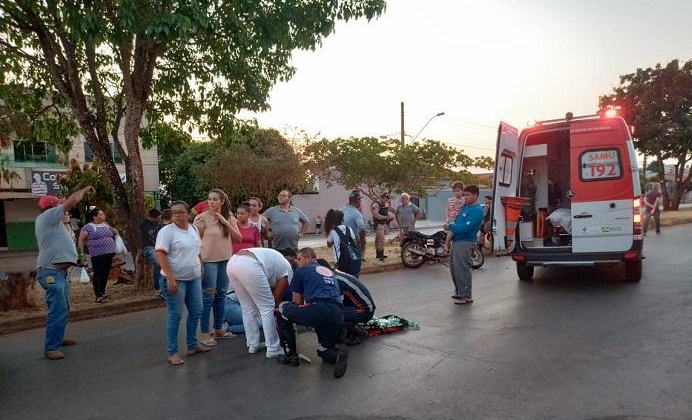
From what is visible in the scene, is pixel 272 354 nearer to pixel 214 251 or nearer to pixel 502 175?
pixel 214 251

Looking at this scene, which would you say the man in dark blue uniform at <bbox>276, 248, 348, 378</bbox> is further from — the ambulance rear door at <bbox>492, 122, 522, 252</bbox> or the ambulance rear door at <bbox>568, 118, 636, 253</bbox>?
the ambulance rear door at <bbox>568, 118, 636, 253</bbox>

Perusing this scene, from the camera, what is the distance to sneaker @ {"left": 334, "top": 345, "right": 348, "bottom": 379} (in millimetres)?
4535

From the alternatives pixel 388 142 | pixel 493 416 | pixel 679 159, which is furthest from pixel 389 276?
pixel 679 159

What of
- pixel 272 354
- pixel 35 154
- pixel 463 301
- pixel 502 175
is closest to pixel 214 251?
pixel 272 354

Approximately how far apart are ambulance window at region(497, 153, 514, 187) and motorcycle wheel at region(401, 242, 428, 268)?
148 inches

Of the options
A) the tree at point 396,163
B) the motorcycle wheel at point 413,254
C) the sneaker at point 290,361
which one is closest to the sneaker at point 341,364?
the sneaker at point 290,361

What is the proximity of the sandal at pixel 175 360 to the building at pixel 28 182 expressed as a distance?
1946 cm

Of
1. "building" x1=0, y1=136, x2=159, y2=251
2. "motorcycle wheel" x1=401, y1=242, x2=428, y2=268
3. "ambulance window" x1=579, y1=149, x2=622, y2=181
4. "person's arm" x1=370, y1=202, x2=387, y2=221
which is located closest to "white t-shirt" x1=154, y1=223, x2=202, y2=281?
"ambulance window" x1=579, y1=149, x2=622, y2=181

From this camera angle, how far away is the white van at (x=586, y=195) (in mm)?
7965

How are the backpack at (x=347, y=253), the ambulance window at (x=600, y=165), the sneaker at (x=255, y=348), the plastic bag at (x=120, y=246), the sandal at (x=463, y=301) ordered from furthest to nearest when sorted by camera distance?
the plastic bag at (x=120, y=246) < the ambulance window at (x=600, y=165) < the sandal at (x=463, y=301) < the backpack at (x=347, y=253) < the sneaker at (x=255, y=348)

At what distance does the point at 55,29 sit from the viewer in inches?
318

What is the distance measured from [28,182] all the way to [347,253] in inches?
872

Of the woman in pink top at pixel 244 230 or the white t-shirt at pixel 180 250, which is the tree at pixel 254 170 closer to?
the woman in pink top at pixel 244 230

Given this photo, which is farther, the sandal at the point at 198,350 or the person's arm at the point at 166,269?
the sandal at the point at 198,350
